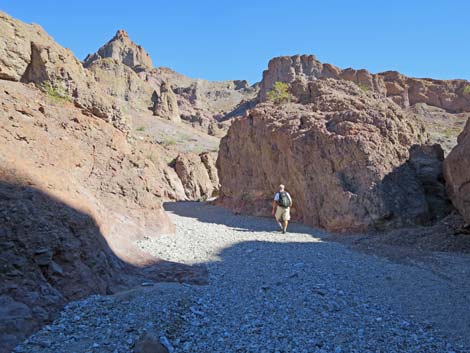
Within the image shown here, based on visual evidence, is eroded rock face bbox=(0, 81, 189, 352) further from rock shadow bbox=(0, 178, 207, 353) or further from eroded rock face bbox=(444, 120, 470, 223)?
eroded rock face bbox=(444, 120, 470, 223)

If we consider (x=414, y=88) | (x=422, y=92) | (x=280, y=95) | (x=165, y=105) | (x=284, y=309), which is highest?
(x=414, y=88)

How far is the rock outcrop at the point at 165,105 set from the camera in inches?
2158

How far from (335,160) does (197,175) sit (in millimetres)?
16779

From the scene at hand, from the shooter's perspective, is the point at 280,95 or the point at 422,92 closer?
the point at 280,95

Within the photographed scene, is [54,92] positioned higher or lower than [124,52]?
lower

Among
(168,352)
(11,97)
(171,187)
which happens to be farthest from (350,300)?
(171,187)

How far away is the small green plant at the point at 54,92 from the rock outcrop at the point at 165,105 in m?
46.7

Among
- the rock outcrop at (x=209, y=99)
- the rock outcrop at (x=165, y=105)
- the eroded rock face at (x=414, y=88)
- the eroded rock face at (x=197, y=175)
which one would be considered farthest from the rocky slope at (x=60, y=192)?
the eroded rock face at (x=414, y=88)

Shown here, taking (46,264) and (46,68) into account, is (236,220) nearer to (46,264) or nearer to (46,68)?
(46,68)

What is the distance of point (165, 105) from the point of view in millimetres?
55375

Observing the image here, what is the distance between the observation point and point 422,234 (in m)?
8.70

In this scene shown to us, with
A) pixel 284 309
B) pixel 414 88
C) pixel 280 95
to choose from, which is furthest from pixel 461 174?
pixel 414 88

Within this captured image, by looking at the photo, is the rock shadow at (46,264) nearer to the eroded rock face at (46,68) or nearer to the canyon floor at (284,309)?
the canyon floor at (284,309)

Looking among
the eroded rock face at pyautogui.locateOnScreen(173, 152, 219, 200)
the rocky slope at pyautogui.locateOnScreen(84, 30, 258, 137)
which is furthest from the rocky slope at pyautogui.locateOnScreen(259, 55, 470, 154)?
the eroded rock face at pyautogui.locateOnScreen(173, 152, 219, 200)
